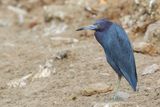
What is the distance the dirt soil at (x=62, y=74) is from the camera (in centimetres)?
685

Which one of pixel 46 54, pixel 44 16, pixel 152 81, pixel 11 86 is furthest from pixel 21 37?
pixel 152 81

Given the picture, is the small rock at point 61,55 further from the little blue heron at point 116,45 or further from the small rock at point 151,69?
the little blue heron at point 116,45

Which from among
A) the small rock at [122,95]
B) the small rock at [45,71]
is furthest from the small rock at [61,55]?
the small rock at [122,95]

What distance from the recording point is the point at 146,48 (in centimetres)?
812

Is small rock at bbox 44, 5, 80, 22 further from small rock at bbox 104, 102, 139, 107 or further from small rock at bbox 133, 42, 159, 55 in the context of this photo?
small rock at bbox 104, 102, 139, 107

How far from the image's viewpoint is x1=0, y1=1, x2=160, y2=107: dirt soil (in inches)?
270

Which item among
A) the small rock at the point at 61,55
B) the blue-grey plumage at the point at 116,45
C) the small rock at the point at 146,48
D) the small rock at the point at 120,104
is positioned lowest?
the small rock at the point at 61,55

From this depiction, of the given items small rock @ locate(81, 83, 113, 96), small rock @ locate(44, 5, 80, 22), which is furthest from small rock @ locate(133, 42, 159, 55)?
small rock @ locate(44, 5, 80, 22)

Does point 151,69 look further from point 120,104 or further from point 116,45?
point 120,104

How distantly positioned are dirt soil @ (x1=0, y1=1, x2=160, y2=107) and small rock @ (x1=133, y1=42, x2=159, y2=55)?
7cm

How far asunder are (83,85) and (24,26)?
4404 mm

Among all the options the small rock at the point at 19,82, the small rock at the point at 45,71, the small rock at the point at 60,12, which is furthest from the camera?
the small rock at the point at 60,12

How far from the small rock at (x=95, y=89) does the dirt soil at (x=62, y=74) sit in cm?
5

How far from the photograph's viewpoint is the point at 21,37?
1062cm
